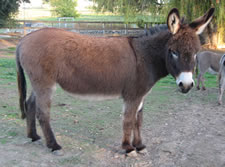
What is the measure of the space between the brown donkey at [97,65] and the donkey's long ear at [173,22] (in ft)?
0.05

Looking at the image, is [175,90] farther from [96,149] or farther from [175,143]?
[96,149]

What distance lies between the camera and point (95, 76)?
13.2 ft

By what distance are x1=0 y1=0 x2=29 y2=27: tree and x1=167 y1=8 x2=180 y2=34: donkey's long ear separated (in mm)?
19431

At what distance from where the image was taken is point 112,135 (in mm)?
4961

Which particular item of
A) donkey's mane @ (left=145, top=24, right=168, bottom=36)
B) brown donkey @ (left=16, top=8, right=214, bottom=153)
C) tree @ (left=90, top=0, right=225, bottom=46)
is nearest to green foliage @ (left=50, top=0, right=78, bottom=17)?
tree @ (left=90, top=0, right=225, bottom=46)

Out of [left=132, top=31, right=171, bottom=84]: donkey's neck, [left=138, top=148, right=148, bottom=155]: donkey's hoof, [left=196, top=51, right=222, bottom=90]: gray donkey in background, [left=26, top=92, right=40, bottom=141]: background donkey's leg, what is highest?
[left=132, top=31, right=171, bottom=84]: donkey's neck

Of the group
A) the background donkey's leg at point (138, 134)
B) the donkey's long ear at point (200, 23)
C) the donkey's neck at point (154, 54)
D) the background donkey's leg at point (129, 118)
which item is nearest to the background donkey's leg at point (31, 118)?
the background donkey's leg at point (129, 118)

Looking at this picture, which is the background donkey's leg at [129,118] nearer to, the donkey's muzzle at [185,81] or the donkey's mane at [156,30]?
the donkey's muzzle at [185,81]

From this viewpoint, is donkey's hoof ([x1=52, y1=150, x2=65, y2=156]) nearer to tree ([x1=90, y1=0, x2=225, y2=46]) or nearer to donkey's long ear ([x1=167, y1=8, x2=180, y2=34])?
donkey's long ear ([x1=167, y1=8, x2=180, y2=34])

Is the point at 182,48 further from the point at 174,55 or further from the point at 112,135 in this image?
the point at 112,135

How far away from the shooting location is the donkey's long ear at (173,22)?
3.68 meters

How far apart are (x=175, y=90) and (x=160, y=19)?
11047 mm

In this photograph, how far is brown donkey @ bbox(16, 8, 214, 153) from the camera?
3916 millimetres

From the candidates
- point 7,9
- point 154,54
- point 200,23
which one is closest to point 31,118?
point 154,54
